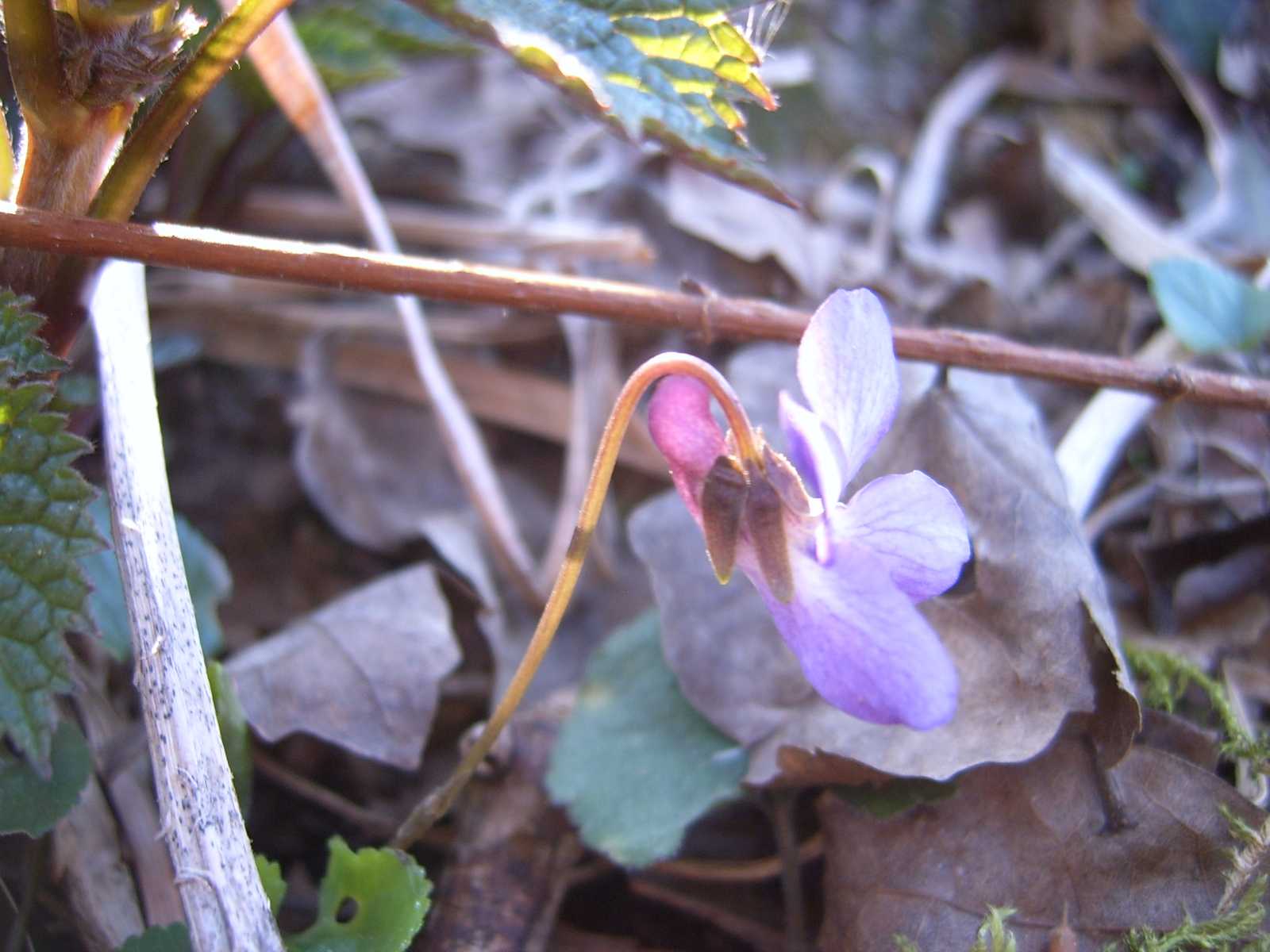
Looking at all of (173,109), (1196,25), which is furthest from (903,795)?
(1196,25)

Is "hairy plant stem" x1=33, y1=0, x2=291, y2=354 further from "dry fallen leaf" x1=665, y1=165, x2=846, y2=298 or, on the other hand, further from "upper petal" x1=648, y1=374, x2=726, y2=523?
"dry fallen leaf" x1=665, y1=165, x2=846, y2=298

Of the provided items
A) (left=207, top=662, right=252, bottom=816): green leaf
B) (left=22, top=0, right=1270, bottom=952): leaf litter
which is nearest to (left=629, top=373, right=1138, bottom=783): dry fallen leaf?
(left=22, top=0, right=1270, bottom=952): leaf litter

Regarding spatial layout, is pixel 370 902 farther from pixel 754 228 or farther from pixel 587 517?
pixel 754 228

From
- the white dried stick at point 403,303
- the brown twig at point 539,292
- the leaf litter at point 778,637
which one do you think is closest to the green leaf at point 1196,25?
the leaf litter at point 778,637

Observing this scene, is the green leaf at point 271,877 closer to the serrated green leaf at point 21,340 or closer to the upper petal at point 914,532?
the serrated green leaf at point 21,340

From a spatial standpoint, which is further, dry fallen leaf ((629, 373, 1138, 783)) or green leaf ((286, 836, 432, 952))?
dry fallen leaf ((629, 373, 1138, 783))

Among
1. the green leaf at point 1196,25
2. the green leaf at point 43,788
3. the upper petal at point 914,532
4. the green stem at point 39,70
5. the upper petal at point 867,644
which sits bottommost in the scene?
the green leaf at point 43,788

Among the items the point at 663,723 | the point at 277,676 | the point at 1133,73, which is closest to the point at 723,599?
the point at 663,723
